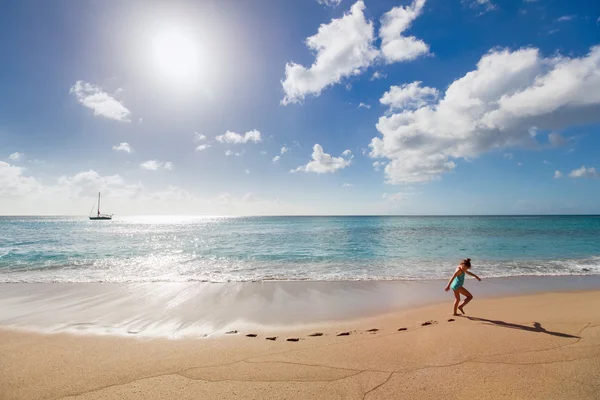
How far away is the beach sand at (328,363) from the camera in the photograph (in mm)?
5035

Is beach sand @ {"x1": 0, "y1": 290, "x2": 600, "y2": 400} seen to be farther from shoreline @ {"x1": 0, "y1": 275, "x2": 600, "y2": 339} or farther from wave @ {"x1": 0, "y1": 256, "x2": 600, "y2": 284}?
wave @ {"x1": 0, "y1": 256, "x2": 600, "y2": 284}

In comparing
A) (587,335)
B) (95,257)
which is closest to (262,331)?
(587,335)

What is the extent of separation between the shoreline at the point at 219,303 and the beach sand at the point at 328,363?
89 centimetres

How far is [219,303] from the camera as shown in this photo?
11.7 metres

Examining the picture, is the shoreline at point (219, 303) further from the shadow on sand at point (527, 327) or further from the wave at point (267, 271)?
the shadow on sand at point (527, 327)

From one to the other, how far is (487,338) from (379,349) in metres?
3.07

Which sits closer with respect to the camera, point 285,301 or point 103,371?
point 103,371

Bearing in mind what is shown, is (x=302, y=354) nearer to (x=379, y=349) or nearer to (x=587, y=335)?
(x=379, y=349)

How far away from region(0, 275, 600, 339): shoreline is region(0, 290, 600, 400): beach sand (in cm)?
89

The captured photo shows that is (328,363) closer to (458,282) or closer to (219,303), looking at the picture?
(458,282)

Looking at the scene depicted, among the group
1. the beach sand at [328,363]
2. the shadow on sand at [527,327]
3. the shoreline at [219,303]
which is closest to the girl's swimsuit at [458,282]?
the shadow on sand at [527,327]

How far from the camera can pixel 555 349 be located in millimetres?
6453

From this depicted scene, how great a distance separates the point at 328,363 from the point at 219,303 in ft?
23.3

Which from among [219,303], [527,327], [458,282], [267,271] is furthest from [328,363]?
[267,271]
